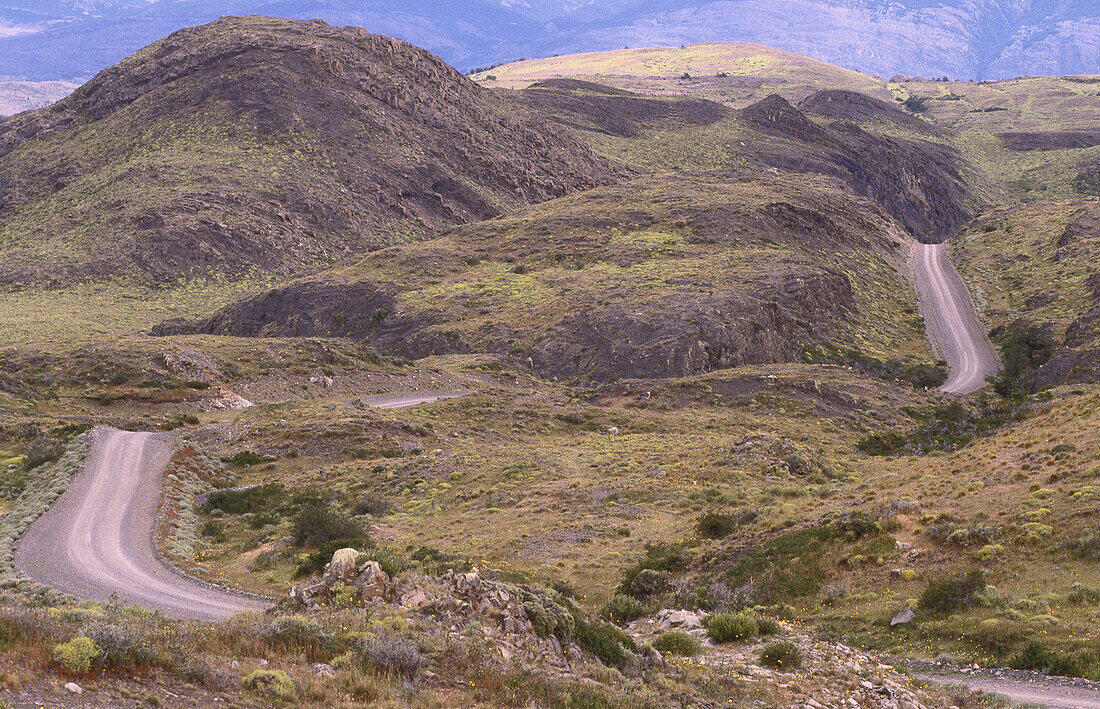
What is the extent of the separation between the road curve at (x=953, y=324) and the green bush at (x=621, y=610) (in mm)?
42492

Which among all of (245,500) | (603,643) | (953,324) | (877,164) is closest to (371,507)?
(245,500)

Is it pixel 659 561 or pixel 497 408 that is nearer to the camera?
pixel 659 561

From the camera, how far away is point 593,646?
43.8ft

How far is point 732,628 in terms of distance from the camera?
1529 centimetres

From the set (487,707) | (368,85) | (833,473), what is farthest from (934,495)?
(368,85)

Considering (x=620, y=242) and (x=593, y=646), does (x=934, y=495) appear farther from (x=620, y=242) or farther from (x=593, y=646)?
(x=620, y=242)

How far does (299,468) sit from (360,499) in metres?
6.50

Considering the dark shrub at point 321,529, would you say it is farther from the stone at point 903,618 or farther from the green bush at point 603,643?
the stone at point 903,618

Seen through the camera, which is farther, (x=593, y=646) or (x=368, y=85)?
(x=368, y=85)

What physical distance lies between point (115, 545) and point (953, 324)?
6667 cm

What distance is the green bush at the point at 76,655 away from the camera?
8938mm

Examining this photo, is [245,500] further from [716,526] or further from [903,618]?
[903,618]

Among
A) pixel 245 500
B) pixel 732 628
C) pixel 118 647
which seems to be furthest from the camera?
pixel 245 500

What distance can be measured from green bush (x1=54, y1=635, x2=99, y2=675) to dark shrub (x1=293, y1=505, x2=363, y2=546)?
1303 centimetres
